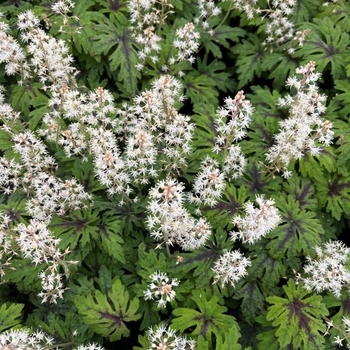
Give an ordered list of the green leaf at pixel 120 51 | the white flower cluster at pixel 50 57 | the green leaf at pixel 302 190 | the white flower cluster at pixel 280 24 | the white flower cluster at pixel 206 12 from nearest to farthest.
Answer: the white flower cluster at pixel 50 57 < the green leaf at pixel 302 190 < the green leaf at pixel 120 51 < the white flower cluster at pixel 280 24 < the white flower cluster at pixel 206 12

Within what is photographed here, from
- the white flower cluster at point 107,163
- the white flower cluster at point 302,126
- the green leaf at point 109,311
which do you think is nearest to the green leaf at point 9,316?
the green leaf at point 109,311

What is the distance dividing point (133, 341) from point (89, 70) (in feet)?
9.97

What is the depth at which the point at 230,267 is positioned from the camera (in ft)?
10.7

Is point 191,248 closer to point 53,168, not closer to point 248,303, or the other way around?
point 248,303

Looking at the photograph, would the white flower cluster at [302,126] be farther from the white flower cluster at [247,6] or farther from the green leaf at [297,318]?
the white flower cluster at [247,6]

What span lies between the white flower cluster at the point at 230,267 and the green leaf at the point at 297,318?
18.9 inches

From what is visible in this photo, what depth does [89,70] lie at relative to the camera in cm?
484

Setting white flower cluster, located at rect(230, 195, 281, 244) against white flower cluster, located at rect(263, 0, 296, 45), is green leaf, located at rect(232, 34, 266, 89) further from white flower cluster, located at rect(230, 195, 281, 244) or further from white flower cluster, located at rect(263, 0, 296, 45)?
white flower cluster, located at rect(230, 195, 281, 244)

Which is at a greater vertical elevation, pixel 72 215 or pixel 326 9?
pixel 326 9

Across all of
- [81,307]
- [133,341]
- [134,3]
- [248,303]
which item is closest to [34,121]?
[134,3]

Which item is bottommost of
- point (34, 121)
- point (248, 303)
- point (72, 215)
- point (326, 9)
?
point (248, 303)

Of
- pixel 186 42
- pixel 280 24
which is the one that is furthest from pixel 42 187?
pixel 280 24

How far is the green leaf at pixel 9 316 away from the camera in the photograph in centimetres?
333

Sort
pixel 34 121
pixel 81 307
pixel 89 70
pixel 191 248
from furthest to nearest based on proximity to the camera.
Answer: pixel 89 70 → pixel 34 121 → pixel 191 248 → pixel 81 307
